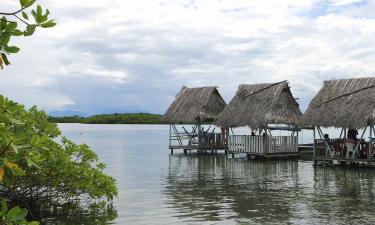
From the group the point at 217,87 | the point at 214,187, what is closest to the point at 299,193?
the point at 214,187

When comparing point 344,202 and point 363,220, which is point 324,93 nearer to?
point 344,202

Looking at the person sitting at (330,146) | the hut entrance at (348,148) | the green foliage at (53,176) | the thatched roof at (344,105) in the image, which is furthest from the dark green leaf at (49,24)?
the person sitting at (330,146)

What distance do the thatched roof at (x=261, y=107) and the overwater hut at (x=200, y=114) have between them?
7.90 feet

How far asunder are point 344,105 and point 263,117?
4707 millimetres

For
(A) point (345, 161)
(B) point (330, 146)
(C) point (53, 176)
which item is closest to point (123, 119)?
(B) point (330, 146)

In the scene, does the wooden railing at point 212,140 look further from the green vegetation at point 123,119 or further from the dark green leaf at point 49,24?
the green vegetation at point 123,119

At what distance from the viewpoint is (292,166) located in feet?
72.9

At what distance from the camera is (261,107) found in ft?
82.5

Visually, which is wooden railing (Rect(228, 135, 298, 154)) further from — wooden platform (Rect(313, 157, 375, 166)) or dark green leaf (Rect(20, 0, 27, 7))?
dark green leaf (Rect(20, 0, 27, 7))

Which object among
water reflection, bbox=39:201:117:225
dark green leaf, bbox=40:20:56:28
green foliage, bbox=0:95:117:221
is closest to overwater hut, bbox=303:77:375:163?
water reflection, bbox=39:201:117:225

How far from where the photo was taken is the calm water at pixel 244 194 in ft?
35.6

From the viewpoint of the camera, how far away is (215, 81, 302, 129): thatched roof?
80.2 feet

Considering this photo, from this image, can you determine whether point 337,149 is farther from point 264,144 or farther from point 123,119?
point 123,119

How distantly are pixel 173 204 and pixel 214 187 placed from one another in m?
3.27
